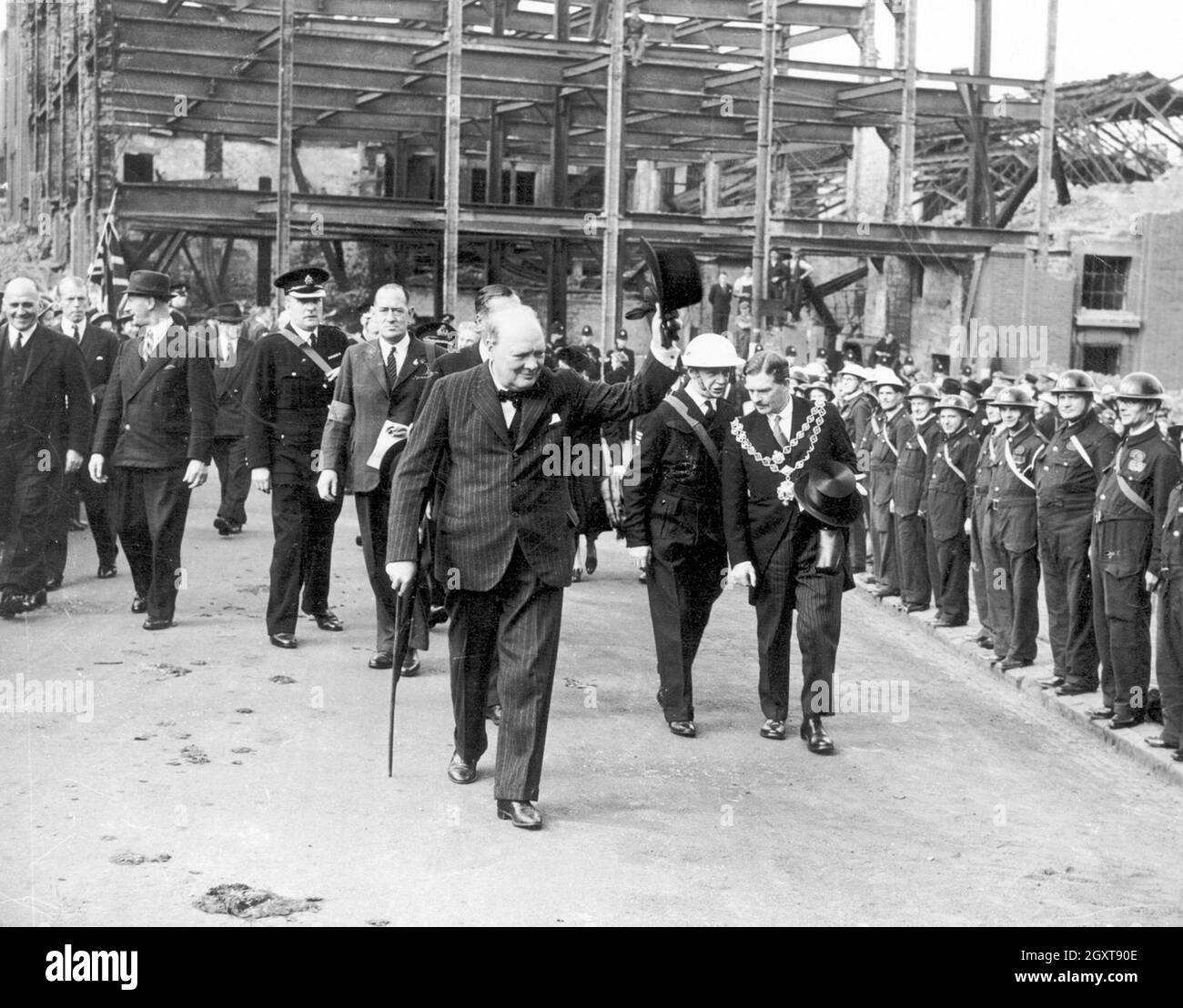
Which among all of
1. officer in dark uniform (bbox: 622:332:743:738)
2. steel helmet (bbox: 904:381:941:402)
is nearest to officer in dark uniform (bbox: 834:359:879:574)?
steel helmet (bbox: 904:381:941:402)

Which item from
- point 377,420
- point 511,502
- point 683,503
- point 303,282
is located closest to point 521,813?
point 511,502

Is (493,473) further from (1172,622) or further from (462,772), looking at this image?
(1172,622)

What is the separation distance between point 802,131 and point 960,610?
2430 cm

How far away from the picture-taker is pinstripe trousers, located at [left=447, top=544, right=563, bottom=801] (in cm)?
683

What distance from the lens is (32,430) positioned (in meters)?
11.0

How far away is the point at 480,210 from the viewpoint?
95.5 feet

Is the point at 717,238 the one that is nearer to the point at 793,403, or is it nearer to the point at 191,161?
the point at 191,161

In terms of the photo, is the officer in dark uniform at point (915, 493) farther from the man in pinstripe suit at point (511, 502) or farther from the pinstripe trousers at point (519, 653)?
the pinstripe trousers at point (519, 653)

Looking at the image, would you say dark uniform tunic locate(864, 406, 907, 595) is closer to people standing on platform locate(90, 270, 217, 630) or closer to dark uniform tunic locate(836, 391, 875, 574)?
dark uniform tunic locate(836, 391, 875, 574)

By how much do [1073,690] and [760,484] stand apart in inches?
120

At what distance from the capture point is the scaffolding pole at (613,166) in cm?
2897
